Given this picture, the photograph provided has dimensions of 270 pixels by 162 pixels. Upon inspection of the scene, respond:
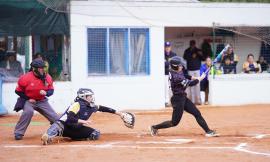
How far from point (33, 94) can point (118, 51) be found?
23.0 feet

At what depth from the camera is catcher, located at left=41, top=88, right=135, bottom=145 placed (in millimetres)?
12016

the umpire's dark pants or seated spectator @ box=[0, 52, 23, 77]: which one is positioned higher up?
seated spectator @ box=[0, 52, 23, 77]

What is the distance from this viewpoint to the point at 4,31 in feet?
61.5

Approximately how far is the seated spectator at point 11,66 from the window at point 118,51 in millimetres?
2120

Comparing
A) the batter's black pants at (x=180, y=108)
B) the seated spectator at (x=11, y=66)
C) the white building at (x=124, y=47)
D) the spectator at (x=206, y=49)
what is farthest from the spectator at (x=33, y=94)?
the spectator at (x=206, y=49)

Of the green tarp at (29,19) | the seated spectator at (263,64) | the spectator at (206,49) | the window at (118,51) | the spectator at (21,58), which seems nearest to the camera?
the green tarp at (29,19)

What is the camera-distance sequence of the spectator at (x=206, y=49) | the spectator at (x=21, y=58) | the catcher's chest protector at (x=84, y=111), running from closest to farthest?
the catcher's chest protector at (x=84, y=111) < the spectator at (x=21, y=58) < the spectator at (x=206, y=49)

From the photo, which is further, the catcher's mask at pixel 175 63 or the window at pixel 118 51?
the window at pixel 118 51

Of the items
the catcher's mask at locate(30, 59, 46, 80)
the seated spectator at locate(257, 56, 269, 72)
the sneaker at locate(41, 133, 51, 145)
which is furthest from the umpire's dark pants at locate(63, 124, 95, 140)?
the seated spectator at locate(257, 56, 269, 72)

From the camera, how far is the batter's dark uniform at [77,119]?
12.0 m

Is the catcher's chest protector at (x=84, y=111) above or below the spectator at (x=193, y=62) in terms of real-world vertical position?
below

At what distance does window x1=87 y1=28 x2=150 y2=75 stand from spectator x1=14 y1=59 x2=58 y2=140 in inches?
251

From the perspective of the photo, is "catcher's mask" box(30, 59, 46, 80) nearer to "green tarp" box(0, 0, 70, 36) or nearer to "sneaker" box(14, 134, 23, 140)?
"sneaker" box(14, 134, 23, 140)

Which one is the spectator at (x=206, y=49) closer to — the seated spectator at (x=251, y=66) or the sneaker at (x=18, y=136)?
the seated spectator at (x=251, y=66)
